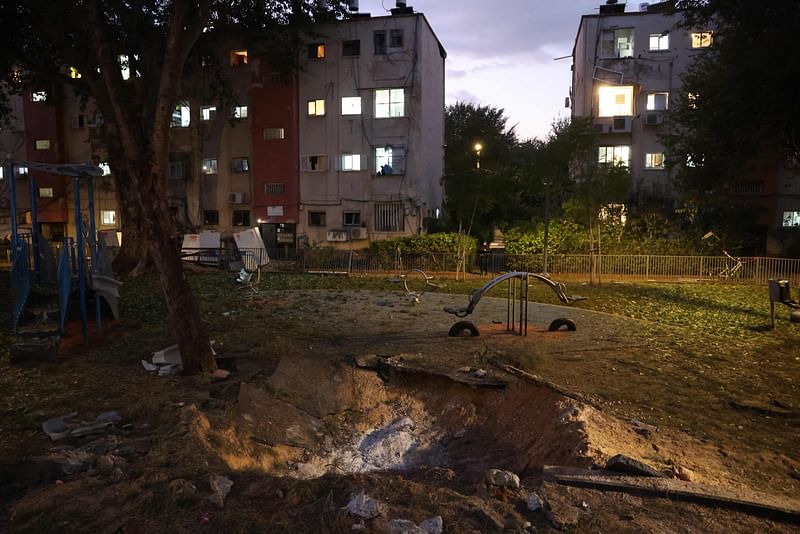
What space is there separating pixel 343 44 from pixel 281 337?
22.5 m

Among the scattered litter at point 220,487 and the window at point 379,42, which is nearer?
the scattered litter at point 220,487

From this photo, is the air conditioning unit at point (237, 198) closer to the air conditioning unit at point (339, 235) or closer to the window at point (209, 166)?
the window at point (209, 166)

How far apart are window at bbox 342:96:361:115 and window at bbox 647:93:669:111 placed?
620 inches

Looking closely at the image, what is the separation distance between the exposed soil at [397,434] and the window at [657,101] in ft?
69.4

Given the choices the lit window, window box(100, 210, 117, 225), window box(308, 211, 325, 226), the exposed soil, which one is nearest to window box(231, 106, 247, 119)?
the lit window

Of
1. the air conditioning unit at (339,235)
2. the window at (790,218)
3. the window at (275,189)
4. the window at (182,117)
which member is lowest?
the air conditioning unit at (339,235)

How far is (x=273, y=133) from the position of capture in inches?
1188

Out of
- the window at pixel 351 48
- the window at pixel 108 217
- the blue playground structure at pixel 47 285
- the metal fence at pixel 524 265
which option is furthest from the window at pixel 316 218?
the blue playground structure at pixel 47 285

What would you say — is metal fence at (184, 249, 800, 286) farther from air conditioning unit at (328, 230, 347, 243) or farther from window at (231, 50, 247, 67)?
window at (231, 50, 247, 67)

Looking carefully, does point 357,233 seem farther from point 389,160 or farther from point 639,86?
point 639,86

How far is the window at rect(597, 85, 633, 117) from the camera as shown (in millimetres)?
29516

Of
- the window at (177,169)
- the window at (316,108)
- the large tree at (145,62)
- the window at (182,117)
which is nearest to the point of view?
the large tree at (145,62)

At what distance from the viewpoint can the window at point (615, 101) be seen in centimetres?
2952

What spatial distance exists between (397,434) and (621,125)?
1046 inches
